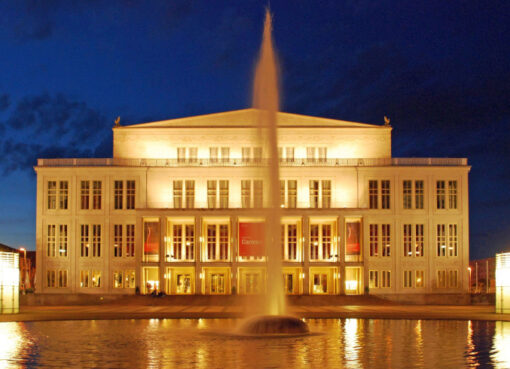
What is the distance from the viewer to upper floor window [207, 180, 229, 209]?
57594mm

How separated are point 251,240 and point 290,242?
159 inches

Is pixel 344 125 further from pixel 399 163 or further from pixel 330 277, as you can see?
pixel 330 277

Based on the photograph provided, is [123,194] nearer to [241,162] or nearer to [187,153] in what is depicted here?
[187,153]

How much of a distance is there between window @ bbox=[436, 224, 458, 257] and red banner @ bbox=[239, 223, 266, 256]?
14.3 m

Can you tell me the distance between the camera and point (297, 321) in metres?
24.1

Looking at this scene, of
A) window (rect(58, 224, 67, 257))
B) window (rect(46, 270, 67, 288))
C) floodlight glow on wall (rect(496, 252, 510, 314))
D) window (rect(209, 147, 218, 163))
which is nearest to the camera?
floodlight glow on wall (rect(496, 252, 510, 314))

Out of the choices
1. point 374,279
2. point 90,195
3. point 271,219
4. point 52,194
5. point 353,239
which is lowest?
point 374,279

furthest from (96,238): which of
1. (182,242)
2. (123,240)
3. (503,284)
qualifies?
(503,284)

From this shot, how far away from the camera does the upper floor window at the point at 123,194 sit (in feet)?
189

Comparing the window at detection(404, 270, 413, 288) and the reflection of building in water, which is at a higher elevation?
the reflection of building in water

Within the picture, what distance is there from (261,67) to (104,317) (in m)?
14.8

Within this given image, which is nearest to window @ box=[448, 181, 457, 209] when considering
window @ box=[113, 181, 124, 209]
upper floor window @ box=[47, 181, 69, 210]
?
window @ box=[113, 181, 124, 209]

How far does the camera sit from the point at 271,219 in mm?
26391

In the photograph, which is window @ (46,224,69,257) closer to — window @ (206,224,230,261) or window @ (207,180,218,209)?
window @ (206,224,230,261)
